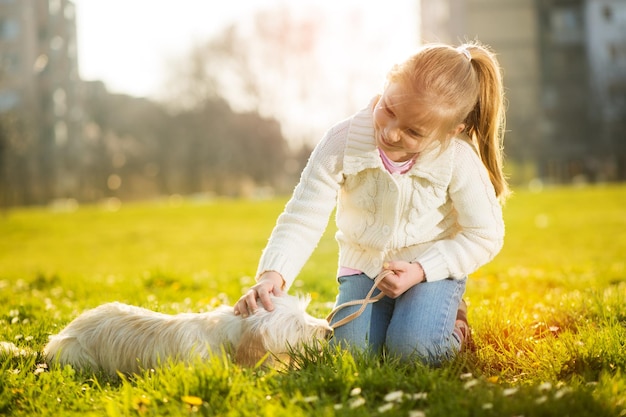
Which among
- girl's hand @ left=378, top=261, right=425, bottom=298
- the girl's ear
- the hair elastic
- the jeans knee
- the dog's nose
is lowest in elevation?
the jeans knee

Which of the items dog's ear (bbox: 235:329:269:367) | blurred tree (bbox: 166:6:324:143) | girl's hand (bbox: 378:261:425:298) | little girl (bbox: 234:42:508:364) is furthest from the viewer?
blurred tree (bbox: 166:6:324:143)

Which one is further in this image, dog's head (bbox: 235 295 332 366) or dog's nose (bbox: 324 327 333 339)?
dog's nose (bbox: 324 327 333 339)

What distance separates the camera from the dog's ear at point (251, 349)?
335cm

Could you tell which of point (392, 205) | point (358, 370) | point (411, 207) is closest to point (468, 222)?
point (411, 207)

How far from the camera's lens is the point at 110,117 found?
41062 mm

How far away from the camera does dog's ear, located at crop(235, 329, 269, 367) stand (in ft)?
11.0

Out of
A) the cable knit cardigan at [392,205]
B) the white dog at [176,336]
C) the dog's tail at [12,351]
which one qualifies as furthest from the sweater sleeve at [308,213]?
the dog's tail at [12,351]

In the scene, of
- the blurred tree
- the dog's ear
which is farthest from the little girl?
the blurred tree

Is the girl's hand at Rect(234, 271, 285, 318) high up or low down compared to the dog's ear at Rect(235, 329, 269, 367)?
up

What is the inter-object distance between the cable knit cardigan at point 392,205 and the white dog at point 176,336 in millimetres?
362

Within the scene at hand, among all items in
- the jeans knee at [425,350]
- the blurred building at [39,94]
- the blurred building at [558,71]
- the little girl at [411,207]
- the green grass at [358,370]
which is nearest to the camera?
the green grass at [358,370]

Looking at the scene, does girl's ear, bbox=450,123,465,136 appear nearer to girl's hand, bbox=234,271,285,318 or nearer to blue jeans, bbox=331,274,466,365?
blue jeans, bbox=331,274,466,365

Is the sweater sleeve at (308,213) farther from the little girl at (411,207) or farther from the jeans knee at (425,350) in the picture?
the jeans knee at (425,350)

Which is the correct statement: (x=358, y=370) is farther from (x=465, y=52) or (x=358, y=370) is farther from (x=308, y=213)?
(x=465, y=52)
